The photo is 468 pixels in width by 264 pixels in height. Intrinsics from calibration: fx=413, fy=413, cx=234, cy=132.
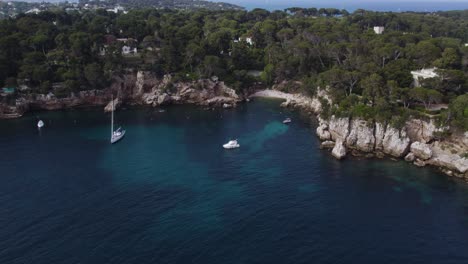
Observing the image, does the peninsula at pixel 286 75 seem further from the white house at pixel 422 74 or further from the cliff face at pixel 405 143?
the white house at pixel 422 74

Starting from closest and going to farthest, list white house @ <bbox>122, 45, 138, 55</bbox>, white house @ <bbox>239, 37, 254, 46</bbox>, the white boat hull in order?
the white boat hull
white house @ <bbox>122, 45, 138, 55</bbox>
white house @ <bbox>239, 37, 254, 46</bbox>

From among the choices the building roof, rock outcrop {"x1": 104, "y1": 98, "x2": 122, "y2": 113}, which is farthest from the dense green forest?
rock outcrop {"x1": 104, "y1": 98, "x2": 122, "y2": 113}

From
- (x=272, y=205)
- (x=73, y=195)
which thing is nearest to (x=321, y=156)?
(x=272, y=205)

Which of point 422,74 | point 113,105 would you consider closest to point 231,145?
point 113,105

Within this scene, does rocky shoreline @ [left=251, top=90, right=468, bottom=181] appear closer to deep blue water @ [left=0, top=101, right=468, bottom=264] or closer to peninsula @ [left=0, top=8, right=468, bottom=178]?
peninsula @ [left=0, top=8, right=468, bottom=178]

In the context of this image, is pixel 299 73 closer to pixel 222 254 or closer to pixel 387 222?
pixel 387 222

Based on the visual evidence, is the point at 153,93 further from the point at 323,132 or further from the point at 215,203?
the point at 215,203
